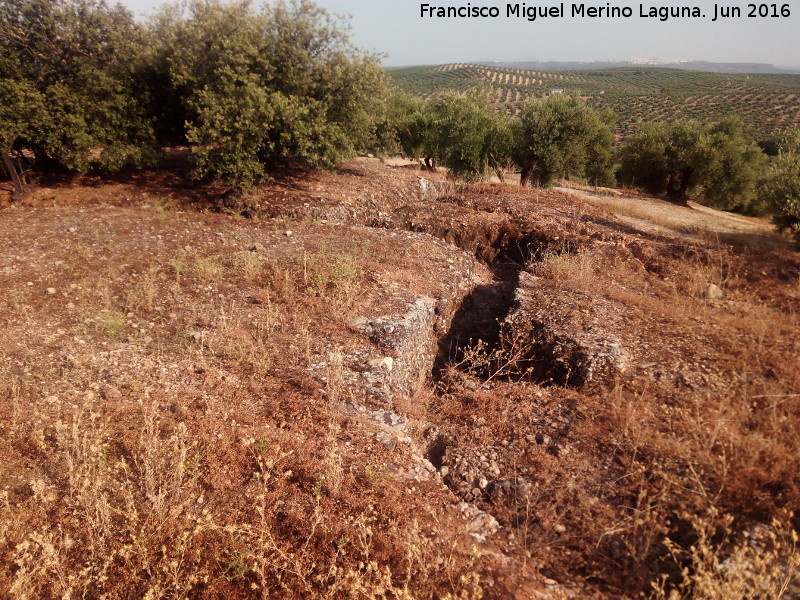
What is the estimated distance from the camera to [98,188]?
1162cm

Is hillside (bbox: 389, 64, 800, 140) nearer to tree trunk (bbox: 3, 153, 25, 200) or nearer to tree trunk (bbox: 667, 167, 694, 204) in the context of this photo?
tree trunk (bbox: 667, 167, 694, 204)

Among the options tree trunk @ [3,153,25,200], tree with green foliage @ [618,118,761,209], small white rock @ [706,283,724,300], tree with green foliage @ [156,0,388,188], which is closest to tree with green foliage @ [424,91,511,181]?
tree with green foliage @ [156,0,388,188]

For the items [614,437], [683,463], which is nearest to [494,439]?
[614,437]

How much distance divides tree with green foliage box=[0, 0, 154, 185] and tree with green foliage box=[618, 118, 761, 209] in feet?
77.3

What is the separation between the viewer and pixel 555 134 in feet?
57.5

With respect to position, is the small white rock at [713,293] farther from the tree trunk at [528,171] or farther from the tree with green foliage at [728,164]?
the tree with green foliage at [728,164]

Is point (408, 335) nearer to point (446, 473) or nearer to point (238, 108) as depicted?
point (446, 473)

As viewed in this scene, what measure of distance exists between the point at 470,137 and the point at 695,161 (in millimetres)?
12530

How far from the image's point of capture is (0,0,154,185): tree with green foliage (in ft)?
31.7

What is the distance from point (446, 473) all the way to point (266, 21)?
40.0 ft

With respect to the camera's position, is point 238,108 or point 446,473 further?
point 238,108

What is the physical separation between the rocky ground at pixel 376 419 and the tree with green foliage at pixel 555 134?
961 centimetres

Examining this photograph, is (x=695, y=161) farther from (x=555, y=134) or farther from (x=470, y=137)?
(x=470, y=137)

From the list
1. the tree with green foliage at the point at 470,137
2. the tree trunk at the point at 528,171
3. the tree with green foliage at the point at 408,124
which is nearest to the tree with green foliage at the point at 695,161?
the tree trunk at the point at 528,171
